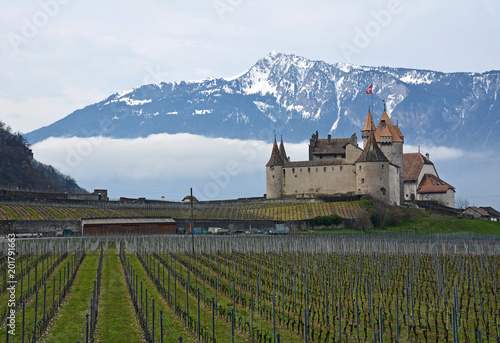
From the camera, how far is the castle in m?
95.2

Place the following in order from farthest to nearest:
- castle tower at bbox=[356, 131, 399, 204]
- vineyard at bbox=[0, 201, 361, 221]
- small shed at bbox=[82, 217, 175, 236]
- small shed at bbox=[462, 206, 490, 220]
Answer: small shed at bbox=[462, 206, 490, 220], castle tower at bbox=[356, 131, 399, 204], vineyard at bbox=[0, 201, 361, 221], small shed at bbox=[82, 217, 175, 236]

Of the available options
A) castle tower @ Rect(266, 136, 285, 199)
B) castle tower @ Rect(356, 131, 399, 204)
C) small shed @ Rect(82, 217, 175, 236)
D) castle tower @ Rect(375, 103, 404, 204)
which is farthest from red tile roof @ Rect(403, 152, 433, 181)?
small shed @ Rect(82, 217, 175, 236)

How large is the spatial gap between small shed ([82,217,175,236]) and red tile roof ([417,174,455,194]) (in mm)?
47377

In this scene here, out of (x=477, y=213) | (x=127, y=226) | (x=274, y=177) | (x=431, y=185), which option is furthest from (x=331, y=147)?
(x=127, y=226)

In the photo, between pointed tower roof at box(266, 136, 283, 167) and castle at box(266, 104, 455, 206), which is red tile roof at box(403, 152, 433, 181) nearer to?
castle at box(266, 104, 455, 206)

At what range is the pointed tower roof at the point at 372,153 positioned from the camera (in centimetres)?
9506

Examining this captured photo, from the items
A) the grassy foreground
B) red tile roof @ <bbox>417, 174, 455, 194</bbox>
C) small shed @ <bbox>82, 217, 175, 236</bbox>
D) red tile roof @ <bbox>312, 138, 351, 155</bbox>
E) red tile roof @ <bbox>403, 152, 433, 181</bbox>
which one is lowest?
the grassy foreground

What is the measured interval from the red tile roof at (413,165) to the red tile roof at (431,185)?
163cm

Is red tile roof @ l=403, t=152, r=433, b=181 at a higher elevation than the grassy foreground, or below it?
higher

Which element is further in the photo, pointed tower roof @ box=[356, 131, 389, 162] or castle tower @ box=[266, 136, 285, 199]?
castle tower @ box=[266, 136, 285, 199]

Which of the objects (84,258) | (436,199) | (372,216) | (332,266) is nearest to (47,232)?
(84,258)

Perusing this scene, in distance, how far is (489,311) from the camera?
1161 inches

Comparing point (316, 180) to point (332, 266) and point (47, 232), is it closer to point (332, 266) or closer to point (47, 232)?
point (47, 232)

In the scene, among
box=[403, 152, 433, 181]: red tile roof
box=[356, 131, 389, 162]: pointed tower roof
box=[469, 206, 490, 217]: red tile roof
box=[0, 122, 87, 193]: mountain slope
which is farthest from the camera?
box=[0, 122, 87, 193]: mountain slope
